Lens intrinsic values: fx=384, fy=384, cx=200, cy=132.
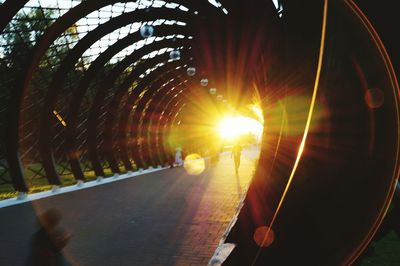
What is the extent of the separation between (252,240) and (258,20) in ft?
18.3

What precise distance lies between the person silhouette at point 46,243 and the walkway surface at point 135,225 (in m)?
1.63

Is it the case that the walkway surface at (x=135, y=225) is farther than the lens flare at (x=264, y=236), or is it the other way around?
the walkway surface at (x=135, y=225)

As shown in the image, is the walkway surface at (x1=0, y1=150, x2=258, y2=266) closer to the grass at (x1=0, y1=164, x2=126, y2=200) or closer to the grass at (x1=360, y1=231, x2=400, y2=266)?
the grass at (x1=360, y1=231, x2=400, y2=266)

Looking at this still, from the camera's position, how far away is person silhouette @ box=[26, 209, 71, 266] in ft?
17.5

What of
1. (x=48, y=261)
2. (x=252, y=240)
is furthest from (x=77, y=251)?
(x=252, y=240)

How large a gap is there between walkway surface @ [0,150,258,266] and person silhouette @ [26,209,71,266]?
5.35ft

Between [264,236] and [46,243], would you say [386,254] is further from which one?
[46,243]

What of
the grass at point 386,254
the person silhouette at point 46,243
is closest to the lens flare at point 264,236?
the grass at point 386,254

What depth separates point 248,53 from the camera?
13.6 meters

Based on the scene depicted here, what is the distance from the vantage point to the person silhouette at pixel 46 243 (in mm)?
5320

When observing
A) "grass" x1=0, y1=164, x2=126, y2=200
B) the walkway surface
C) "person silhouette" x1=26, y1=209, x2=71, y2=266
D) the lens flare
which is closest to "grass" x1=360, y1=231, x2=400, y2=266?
the lens flare

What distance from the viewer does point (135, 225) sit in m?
10.1

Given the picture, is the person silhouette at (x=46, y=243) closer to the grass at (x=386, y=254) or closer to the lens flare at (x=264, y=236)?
the lens flare at (x=264, y=236)

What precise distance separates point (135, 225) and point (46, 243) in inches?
191
